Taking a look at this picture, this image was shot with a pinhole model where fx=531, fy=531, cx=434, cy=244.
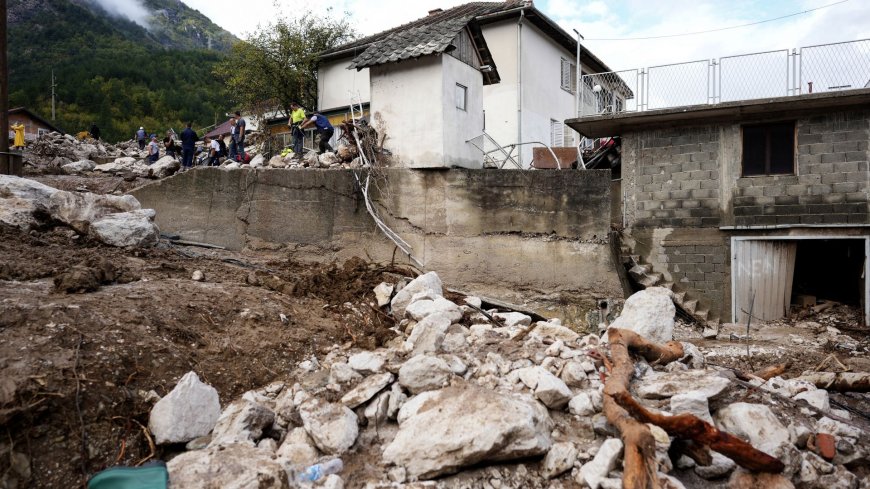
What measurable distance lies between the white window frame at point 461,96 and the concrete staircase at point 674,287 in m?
4.31

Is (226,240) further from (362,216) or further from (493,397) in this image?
(493,397)

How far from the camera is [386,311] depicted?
6.02 meters

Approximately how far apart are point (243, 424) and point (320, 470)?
2.09 ft

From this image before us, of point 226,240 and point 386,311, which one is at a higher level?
point 226,240

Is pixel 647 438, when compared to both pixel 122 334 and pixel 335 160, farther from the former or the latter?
pixel 335 160

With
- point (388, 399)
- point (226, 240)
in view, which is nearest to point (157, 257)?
point (226, 240)

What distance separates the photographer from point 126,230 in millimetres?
7062

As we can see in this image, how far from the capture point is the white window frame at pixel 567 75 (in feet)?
59.6

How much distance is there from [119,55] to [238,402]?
55.9m

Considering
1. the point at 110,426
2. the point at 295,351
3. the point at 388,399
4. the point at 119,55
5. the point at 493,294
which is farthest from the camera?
A: the point at 119,55

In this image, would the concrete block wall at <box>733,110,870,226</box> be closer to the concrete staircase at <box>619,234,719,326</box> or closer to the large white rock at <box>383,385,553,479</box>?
the concrete staircase at <box>619,234,719,326</box>

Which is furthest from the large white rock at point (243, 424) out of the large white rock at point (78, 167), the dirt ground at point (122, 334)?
the large white rock at point (78, 167)

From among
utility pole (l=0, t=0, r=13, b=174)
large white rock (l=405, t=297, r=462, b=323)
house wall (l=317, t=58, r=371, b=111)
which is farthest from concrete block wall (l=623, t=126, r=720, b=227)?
utility pole (l=0, t=0, r=13, b=174)

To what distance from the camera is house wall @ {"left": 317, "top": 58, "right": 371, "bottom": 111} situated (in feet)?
59.6
